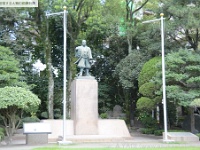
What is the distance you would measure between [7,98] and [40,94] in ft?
48.4

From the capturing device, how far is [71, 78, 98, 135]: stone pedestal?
1873cm

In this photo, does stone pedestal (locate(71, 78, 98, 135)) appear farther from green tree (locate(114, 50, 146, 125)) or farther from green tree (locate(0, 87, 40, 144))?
green tree (locate(114, 50, 146, 125))

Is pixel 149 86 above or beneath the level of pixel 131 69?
beneath

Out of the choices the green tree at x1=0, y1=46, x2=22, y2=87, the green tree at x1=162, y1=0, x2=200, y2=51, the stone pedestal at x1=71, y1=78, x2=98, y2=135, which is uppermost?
the green tree at x1=162, y1=0, x2=200, y2=51

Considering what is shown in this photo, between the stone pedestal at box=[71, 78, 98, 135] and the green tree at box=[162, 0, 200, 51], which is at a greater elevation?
the green tree at box=[162, 0, 200, 51]

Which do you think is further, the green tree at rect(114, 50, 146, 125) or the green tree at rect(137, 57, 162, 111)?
the green tree at rect(114, 50, 146, 125)

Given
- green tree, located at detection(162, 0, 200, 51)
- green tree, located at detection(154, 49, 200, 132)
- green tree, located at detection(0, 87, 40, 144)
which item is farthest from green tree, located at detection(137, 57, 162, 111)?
green tree, located at detection(0, 87, 40, 144)

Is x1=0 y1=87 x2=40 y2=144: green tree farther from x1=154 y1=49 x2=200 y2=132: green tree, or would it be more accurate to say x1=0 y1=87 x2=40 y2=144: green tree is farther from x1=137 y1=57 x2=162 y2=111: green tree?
x1=137 y1=57 x2=162 y2=111: green tree

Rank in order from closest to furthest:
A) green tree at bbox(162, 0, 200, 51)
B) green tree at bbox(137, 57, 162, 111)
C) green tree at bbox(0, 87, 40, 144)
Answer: green tree at bbox(0, 87, 40, 144)
green tree at bbox(162, 0, 200, 51)
green tree at bbox(137, 57, 162, 111)

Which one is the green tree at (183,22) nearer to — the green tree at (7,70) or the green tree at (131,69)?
the green tree at (131,69)

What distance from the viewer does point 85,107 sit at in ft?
61.9

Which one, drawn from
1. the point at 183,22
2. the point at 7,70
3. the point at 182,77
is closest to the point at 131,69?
the point at 183,22

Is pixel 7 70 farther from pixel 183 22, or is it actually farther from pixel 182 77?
pixel 183 22

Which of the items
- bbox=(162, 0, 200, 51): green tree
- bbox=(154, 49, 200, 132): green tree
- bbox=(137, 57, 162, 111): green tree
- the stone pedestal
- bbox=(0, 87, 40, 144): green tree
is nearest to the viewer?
bbox=(0, 87, 40, 144): green tree
